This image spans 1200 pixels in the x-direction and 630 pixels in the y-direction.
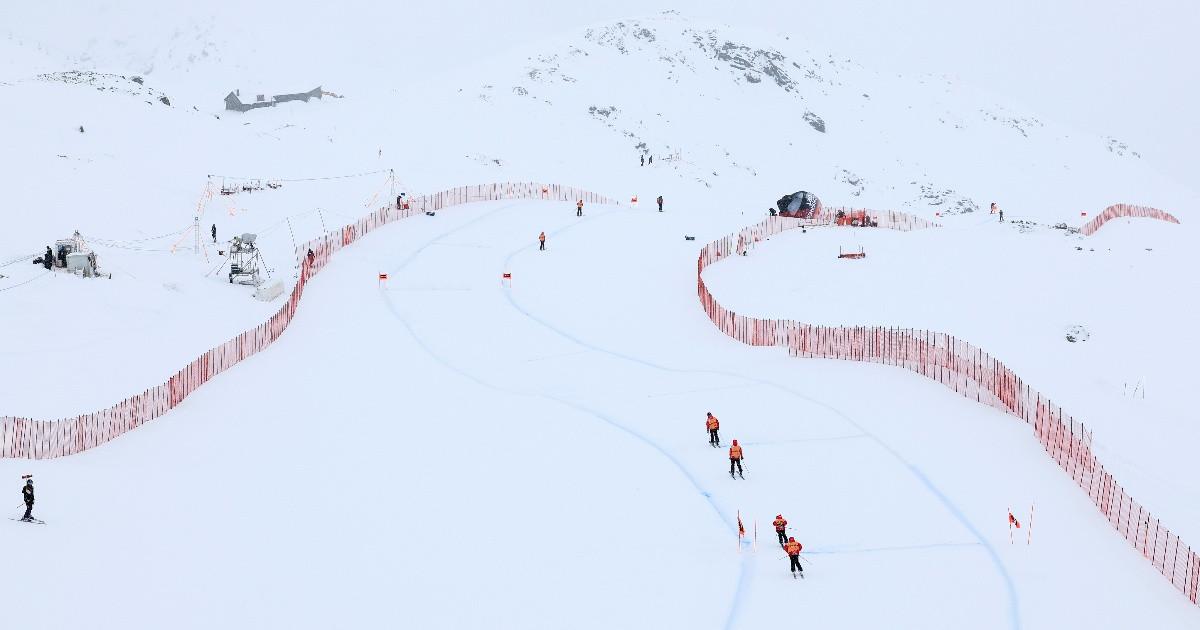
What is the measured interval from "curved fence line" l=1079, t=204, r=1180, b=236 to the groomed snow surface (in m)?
25.3

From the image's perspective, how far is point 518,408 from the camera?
107 feet

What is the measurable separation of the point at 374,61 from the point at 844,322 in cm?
11326

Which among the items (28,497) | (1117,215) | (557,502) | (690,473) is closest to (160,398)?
(28,497)

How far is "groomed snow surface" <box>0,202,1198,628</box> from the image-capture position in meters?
21.6

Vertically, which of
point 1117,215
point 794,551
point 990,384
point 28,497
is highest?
point 28,497

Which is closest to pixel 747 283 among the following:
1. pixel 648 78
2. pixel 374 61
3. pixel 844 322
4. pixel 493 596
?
pixel 844 322

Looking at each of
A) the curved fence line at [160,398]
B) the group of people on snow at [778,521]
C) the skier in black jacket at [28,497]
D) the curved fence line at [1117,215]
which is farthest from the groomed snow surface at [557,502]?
the curved fence line at [1117,215]

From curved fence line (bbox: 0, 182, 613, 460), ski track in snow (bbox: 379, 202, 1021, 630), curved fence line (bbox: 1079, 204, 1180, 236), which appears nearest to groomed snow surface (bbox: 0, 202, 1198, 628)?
ski track in snow (bbox: 379, 202, 1021, 630)

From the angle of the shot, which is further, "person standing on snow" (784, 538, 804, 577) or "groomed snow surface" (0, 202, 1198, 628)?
"person standing on snow" (784, 538, 804, 577)

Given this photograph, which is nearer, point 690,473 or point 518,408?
point 690,473

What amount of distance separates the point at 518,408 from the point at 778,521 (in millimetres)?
11587

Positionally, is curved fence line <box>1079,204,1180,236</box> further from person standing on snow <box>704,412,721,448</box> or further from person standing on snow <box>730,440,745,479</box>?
person standing on snow <box>730,440,745,479</box>

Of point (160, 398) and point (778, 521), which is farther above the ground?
point (160, 398)

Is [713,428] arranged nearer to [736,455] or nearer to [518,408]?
[736,455]
